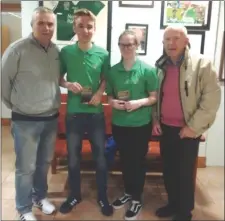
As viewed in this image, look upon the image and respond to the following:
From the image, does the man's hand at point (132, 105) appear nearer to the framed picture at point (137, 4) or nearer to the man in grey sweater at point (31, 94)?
the man in grey sweater at point (31, 94)

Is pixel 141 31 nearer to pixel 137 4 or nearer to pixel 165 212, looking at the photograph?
pixel 137 4

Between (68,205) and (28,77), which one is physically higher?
(28,77)

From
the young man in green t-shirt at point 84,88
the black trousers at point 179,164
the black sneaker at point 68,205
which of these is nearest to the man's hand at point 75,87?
the young man in green t-shirt at point 84,88

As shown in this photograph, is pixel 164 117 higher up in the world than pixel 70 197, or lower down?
higher up

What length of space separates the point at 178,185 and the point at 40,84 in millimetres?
936

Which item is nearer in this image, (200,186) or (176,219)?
(176,219)

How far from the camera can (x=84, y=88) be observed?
1640 mm

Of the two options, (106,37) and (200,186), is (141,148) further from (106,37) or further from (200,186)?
(106,37)

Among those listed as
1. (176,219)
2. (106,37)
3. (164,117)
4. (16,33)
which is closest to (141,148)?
(164,117)

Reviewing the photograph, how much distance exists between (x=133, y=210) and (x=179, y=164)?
16.7 inches

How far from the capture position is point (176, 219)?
1.72 meters

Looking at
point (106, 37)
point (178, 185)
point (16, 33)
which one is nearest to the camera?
point (178, 185)

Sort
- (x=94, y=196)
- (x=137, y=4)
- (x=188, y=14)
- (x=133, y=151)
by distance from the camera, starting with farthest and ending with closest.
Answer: (x=137, y=4)
(x=188, y=14)
(x=94, y=196)
(x=133, y=151)

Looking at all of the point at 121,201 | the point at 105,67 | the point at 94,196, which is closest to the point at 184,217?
the point at 121,201
